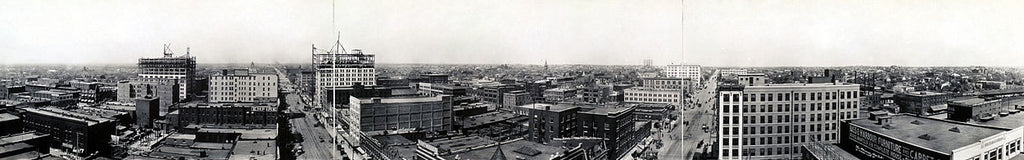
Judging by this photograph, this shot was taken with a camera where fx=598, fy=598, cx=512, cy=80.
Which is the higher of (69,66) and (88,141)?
(69,66)

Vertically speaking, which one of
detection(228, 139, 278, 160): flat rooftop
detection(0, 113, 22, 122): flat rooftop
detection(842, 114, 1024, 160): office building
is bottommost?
detection(228, 139, 278, 160): flat rooftop

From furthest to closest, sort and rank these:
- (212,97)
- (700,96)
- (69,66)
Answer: (212,97) → (700,96) → (69,66)

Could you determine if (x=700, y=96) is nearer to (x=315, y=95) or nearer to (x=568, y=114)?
(x=568, y=114)

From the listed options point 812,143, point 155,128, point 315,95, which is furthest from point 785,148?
point 155,128

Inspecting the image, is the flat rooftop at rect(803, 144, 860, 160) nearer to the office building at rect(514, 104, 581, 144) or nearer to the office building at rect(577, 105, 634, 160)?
the office building at rect(577, 105, 634, 160)

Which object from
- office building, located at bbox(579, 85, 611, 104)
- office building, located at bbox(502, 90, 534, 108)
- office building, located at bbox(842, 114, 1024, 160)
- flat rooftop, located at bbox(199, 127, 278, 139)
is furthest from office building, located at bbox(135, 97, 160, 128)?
office building, located at bbox(842, 114, 1024, 160)

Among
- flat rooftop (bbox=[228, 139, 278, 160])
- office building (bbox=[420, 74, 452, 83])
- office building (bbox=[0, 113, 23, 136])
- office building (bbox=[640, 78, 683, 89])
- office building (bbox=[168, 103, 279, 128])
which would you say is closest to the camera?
flat rooftop (bbox=[228, 139, 278, 160])

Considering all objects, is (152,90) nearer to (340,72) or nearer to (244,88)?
(244,88)

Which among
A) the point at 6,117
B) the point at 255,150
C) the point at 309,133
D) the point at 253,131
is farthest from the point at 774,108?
the point at 6,117
